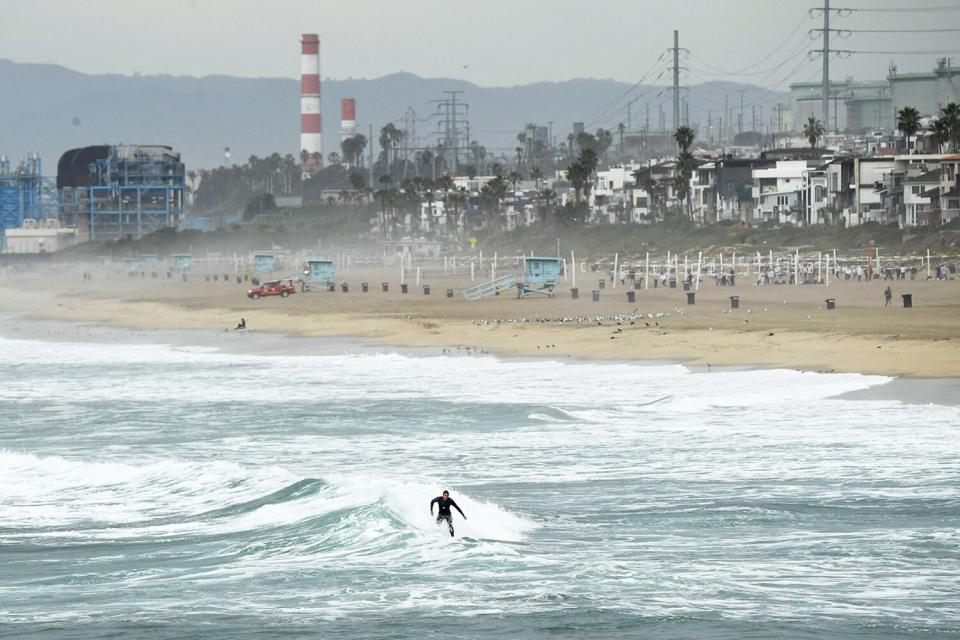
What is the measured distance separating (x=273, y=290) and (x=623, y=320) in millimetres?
38875

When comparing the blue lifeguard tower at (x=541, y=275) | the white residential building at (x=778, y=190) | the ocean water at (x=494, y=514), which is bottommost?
the ocean water at (x=494, y=514)

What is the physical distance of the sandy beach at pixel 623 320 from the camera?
41.9 metres

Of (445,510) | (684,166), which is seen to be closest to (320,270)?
(684,166)

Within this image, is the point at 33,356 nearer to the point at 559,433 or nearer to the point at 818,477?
the point at 559,433

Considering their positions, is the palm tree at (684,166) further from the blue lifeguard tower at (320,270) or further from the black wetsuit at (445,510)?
the black wetsuit at (445,510)

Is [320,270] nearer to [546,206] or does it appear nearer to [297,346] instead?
[297,346]

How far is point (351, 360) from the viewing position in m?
48.7

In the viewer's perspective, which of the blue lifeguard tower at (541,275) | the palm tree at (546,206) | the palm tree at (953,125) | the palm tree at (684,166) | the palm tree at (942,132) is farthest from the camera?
the palm tree at (546,206)

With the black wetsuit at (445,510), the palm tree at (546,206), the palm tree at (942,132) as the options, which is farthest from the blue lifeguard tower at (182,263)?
the black wetsuit at (445,510)

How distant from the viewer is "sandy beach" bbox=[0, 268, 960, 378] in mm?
41875

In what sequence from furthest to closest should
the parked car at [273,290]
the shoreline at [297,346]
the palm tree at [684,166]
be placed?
the palm tree at [684,166] < the parked car at [273,290] < the shoreline at [297,346]

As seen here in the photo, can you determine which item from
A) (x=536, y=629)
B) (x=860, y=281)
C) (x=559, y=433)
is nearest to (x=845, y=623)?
(x=536, y=629)

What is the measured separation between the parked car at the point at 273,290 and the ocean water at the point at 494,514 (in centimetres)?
5274

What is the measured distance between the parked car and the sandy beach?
70cm
